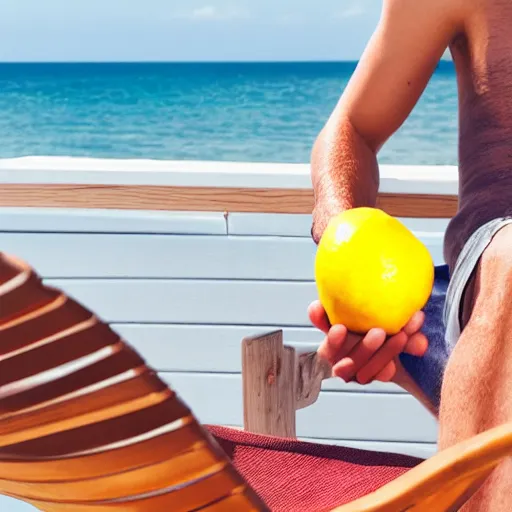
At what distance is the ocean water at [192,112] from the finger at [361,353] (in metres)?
16.9

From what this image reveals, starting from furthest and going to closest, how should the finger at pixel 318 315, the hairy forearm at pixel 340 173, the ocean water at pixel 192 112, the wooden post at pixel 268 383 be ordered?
the ocean water at pixel 192 112, the wooden post at pixel 268 383, the hairy forearm at pixel 340 173, the finger at pixel 318 315

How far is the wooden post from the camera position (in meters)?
1.43

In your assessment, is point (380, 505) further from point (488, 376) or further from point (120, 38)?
point (120, 38)

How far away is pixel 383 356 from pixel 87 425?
67 cm

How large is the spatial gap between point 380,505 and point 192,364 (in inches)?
71.9

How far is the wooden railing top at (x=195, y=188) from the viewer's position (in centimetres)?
163

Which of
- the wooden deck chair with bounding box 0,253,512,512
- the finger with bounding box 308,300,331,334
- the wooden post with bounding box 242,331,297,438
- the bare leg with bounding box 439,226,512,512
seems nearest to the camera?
the wooden deck chair with bounding box 0,253,512,512

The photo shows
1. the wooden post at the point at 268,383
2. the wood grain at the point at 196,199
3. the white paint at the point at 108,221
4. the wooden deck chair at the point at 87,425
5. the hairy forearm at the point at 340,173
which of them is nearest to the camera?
the wooden deck chair at the point at 87,425

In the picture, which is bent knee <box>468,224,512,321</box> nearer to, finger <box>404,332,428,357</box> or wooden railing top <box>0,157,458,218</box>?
finger <box>404,332,428,357</box>

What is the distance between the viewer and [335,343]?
1003 mm

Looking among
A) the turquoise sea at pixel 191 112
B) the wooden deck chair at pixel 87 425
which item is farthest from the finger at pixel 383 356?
the turquoise sea at pixel 191 112

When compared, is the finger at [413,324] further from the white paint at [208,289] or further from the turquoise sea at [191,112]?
the turquoise sea at [191,112]

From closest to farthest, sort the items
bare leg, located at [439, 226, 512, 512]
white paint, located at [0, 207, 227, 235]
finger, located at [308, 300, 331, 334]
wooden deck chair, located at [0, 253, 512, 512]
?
wooden deck chair, located at [0, 253, 512, 512] → bare leg, located at [439, 226, 512, 512] → finger, located at [308, 300, 331, 334] → white paint, located at [0, 207, 227, 235]

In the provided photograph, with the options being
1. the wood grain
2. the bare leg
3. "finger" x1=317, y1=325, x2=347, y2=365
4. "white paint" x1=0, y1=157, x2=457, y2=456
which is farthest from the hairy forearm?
"white paint" x1=0, y1=157, x2=457, y2=456
